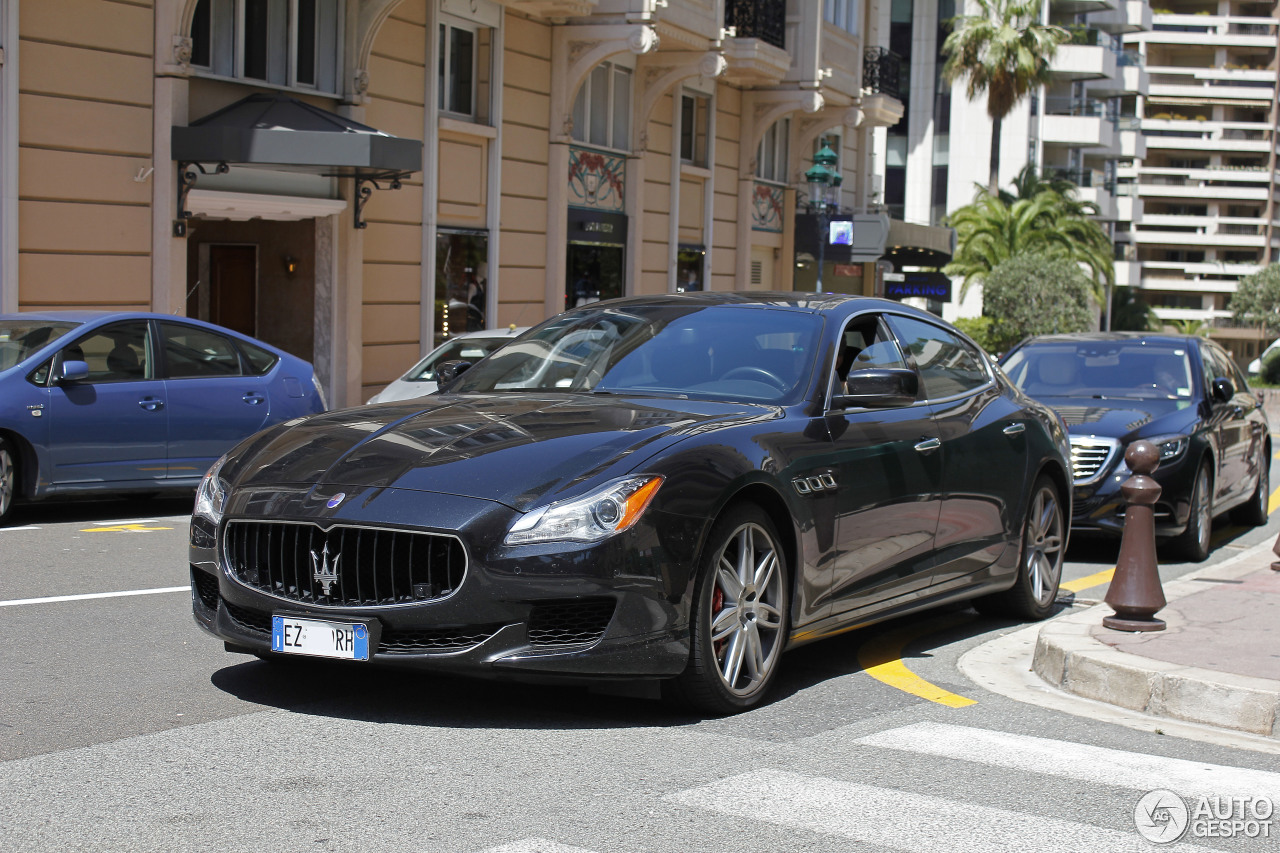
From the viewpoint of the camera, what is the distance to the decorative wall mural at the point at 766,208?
32.2 m

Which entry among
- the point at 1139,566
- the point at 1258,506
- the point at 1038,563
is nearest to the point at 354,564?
the point at 1139,566

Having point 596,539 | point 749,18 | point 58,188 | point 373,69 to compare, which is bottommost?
point 596,539

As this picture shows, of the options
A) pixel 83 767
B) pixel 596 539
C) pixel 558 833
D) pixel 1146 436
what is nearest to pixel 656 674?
pixel 596 539

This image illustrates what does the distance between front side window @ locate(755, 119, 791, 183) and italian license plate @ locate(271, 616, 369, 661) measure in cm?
2762

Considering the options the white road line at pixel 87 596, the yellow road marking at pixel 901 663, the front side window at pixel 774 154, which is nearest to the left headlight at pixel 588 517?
the yellow road marking at pixel 901 663

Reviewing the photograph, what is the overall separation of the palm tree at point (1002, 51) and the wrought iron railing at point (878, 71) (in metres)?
13.3

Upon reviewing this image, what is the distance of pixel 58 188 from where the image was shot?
16453mm

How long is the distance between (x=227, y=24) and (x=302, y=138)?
6.95ft

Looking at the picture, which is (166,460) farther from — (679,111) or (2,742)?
(679,111)

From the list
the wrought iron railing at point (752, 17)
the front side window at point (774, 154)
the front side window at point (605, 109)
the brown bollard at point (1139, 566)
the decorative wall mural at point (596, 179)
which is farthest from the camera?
the front side window at point (774, 154)

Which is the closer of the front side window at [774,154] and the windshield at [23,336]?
the windshield at [23,336]

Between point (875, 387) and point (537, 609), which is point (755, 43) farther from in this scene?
point (537, 609)

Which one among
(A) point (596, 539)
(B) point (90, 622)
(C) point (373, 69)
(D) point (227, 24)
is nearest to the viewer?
(A) point (596, 539)

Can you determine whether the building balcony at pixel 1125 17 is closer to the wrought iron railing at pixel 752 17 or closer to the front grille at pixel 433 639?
the wrought iron railing at pixel 752 17
